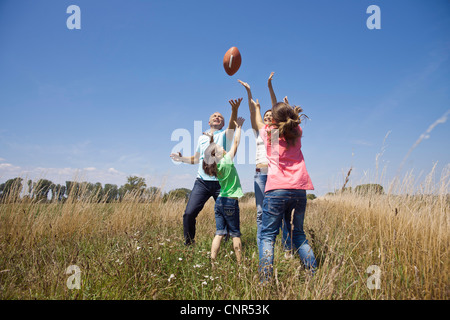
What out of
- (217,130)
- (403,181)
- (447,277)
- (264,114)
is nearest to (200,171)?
(217,130)

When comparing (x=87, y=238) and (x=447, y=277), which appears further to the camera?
(x=87, y=238)

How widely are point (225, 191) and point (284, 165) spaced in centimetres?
100

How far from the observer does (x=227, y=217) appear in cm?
316

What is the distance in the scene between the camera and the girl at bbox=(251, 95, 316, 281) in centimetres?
243

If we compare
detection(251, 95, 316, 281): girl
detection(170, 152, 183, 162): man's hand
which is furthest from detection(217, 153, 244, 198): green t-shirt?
detection(170, 152, 183, 162): man's hand

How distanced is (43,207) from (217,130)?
14.5ft

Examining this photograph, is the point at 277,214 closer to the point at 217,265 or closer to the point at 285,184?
the point at 285,184

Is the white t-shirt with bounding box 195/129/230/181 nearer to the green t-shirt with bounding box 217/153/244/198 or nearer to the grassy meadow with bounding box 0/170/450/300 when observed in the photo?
the green t-shirt with bounding box 217/153/244/198

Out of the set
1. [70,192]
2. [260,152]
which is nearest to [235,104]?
[260,152]

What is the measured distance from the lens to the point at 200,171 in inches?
143

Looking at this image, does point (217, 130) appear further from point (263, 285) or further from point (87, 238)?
point (87, 238)

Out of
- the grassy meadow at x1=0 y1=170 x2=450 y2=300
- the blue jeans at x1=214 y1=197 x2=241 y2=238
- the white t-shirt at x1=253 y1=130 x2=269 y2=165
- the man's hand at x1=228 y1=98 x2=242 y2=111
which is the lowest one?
the grassy meadow at x1=0 y1=170 x2=450 y2=300
